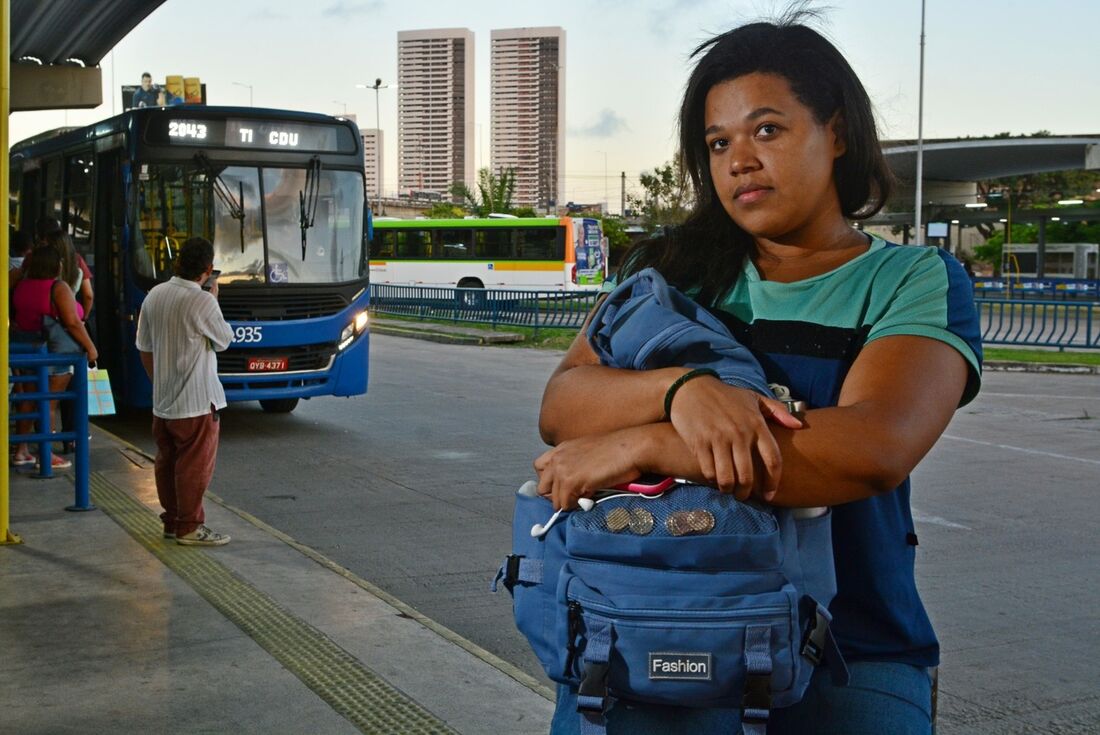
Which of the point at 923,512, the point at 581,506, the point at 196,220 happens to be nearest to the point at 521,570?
the point at 581,506

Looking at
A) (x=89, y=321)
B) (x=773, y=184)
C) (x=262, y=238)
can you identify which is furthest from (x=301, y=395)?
(x=773, y=184)

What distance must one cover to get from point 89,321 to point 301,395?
260 cm

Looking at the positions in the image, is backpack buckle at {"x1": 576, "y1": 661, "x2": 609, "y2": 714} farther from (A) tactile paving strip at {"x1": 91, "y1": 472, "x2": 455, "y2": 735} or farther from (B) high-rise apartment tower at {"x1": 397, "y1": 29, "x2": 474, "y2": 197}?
(B) high-rise apartment tower at {"x1": 397, "y1": 29, "x2": 474, "y2": 197}

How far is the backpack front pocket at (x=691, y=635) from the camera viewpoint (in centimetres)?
162

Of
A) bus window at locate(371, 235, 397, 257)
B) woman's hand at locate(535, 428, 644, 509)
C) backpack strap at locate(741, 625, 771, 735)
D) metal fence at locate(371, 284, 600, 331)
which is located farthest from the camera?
bus window at locate(371, 235, 397, 257)

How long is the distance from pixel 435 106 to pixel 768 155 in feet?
623

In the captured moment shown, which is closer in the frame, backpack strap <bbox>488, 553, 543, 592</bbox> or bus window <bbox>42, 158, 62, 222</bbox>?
backpack strap <bbox>488, 553, 543, 592</bbox>

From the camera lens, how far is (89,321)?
47.1 ft

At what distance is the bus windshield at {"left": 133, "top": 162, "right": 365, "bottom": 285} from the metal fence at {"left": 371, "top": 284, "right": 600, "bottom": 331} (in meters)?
13.4

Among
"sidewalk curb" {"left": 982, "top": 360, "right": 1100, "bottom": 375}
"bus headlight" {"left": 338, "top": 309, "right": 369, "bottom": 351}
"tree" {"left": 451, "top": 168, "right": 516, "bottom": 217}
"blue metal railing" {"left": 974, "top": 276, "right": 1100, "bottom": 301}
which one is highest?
"tree" {"left": 451, "top": 168, "right": 516, "bottom": 217}

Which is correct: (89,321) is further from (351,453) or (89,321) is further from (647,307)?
(647,307)

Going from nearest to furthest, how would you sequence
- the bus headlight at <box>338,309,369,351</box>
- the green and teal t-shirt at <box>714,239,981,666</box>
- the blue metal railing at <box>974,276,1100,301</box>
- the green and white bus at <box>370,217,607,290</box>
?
the green and teal t-shirt at <box>714,239,981,666</box>
the bus headlight at <box>338,309,369,351</box>
the blue metal railing at <box>974,276,1100,301</box>
the green and white bus at <box>370,217,607,290</box>

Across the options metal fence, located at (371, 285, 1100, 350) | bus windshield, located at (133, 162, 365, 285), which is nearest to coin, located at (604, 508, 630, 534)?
bus windshield, located at (133, 162, 365, 285)

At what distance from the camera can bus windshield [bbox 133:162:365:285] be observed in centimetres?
1336
